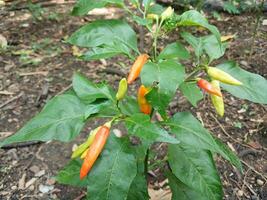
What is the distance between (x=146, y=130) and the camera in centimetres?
136

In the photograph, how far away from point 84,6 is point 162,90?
0.59 meters

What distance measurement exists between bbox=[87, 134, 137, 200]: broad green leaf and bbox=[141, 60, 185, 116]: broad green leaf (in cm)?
24

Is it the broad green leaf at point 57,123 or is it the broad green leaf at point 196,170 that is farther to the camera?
the broad green leaf at point 196,170

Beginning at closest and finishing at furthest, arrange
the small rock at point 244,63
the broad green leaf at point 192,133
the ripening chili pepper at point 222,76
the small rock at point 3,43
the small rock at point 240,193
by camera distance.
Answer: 1. the broad green leaf at point 192,133
2. the ripening chili pepper at point 222,76
3. the small rock at point 240,193
4. the small rock at point 244,63
5. the small rock at point 3,43

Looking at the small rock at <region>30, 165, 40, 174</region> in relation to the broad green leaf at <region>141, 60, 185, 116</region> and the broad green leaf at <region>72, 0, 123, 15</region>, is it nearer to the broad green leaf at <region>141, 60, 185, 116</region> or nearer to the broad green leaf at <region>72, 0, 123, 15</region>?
the broad green leaf at <region>72, 0, 123, 15</region>

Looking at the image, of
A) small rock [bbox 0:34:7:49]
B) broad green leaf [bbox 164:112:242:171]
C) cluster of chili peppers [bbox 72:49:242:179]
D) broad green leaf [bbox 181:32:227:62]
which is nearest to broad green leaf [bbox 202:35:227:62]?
broad green leaf [bbox 181:32:227:62]

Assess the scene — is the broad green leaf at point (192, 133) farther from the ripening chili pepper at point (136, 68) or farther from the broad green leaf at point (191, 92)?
the ripening chili pepper at point (136, 68)

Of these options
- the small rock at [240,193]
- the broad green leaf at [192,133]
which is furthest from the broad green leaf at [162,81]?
the small rock at [240,193]

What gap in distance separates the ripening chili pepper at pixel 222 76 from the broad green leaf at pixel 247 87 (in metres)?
0.09

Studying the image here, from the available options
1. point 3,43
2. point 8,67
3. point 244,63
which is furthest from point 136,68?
point 3,43

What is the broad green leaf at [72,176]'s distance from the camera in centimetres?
189

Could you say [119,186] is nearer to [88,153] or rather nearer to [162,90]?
[88,153]

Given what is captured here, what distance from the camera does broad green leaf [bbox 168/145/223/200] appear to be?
163cm

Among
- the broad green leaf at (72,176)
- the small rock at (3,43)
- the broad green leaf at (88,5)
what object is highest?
the broad green leaf at (88,5)
